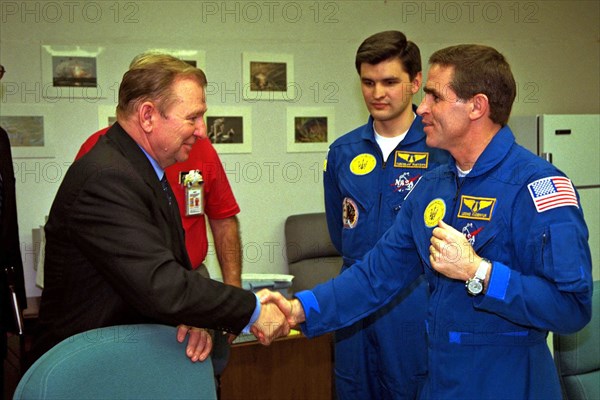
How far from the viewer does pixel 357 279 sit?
2229mm

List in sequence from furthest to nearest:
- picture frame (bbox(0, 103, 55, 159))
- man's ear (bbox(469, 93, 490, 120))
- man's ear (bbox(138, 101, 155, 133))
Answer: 1. picture frame (bbox(0, 103, 55, 159))
2. man's ear (bbox(138, 101, 155, 133))
3. man's ear (bbox(469, 93, 490, 120))

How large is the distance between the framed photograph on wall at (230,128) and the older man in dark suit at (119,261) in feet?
8.08

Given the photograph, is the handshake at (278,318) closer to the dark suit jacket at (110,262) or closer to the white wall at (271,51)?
the dark suit jacket at (110,262)

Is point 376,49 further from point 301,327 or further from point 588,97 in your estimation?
point 588,97

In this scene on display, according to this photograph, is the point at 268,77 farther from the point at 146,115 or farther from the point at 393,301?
the point at 146,115

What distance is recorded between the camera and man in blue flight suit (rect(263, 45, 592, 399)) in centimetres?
165

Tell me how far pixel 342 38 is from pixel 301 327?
2886 mm

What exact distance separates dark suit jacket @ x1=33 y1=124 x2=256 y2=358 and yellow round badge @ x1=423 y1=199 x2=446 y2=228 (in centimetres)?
64

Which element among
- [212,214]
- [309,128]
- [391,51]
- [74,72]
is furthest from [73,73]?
[391,51]

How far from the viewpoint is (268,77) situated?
4.51 meters

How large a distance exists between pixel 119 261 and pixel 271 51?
9.81 feet

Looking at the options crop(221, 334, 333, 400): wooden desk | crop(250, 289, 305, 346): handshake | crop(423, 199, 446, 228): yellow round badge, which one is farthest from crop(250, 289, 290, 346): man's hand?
crop(221, 334, 333, 400): wooden desk

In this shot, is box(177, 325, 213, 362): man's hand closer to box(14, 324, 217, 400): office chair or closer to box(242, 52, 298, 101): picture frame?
box(14, 324, 217, 400): office chair

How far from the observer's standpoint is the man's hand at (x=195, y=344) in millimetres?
1613
